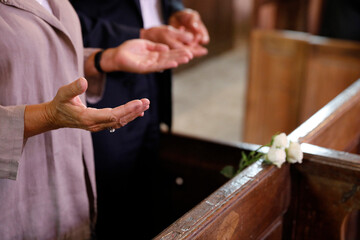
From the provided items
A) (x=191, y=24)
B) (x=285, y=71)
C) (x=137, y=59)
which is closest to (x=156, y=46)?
(x=137, y=59)

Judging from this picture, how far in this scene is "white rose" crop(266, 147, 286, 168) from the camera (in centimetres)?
133

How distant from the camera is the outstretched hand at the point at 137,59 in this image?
64.1 inches

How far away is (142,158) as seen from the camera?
6.66 ft

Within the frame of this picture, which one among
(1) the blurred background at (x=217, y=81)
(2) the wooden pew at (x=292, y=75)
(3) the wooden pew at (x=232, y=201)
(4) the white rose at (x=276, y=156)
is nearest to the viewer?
(3) the wooden pew at (x=232, y=201)

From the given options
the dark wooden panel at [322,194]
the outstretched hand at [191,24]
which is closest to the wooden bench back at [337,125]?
the dark wooden panel at [322,194]

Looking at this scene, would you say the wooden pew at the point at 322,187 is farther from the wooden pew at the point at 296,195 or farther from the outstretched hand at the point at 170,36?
the outstretched hand at the point at 170,36

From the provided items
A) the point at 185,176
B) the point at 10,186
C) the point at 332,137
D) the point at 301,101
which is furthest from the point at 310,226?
the point at 301,101

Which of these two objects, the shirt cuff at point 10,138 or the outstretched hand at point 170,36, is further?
the outstretched hand at point 170,36

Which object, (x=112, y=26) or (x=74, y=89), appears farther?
(x=112, y=26)

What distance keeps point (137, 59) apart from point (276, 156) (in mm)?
636

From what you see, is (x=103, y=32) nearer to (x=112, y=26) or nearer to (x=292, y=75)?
(x=112, y=26)

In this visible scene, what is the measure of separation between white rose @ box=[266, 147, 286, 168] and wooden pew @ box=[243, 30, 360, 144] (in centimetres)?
236

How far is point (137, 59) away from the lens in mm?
1648

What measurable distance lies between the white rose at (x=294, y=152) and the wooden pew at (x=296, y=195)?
0.15ft
